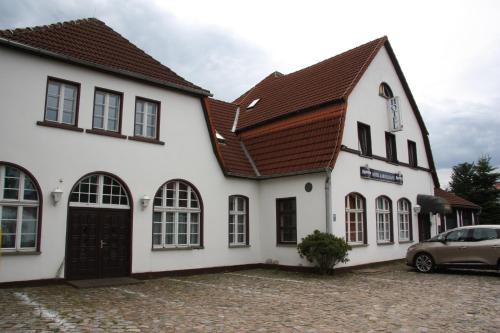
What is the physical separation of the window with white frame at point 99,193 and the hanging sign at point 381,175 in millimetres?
8967

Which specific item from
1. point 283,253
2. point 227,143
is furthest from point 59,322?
point 227,143

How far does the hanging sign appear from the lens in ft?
53.7

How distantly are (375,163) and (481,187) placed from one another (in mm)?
20478

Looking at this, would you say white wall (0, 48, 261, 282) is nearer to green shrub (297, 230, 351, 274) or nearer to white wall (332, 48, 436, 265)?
green shrub (297, 230, 351, 274)

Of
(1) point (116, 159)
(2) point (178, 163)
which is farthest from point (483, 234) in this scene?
(1) point (116, 159)

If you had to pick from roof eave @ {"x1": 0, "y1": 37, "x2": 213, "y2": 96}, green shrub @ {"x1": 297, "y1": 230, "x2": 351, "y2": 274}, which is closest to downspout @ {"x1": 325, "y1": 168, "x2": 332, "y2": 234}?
green shrub @ {"x1": 297, "y1": 230, "x2": 351, "y2": 274}

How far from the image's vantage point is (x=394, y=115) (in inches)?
720

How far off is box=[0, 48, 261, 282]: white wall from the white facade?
0.03 metres

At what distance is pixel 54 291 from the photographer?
10250 mm

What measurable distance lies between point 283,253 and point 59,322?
390 inches

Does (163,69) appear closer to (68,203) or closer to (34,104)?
(34,104)

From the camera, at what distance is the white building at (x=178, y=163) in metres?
11.3

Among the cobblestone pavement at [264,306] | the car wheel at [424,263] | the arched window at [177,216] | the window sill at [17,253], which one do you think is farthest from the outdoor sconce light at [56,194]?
the car wheel at [424,263]

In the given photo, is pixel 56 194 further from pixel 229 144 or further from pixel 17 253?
pixel 229 144
